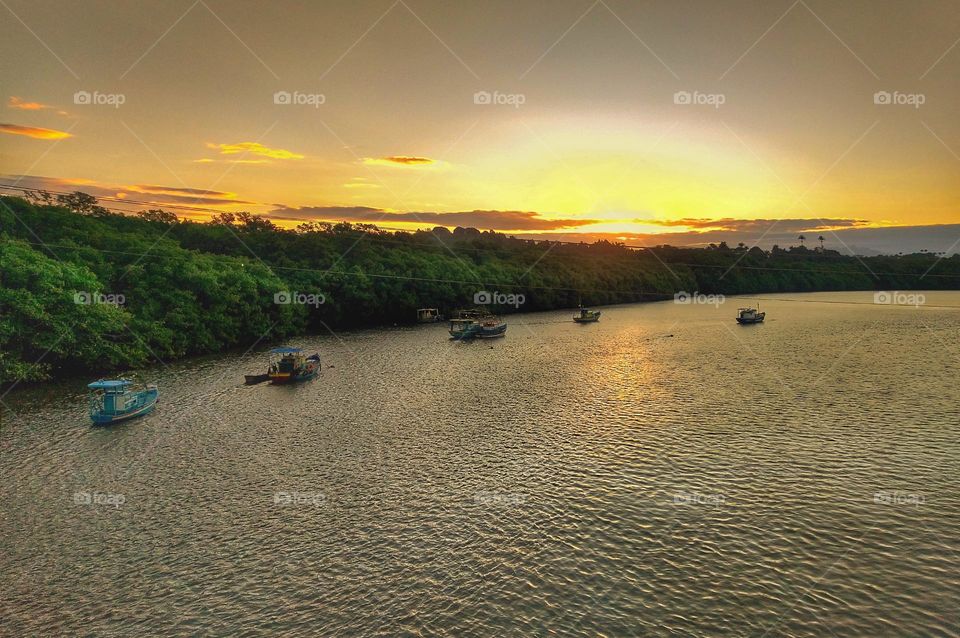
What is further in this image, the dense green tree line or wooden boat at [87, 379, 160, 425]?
the dense green tree line

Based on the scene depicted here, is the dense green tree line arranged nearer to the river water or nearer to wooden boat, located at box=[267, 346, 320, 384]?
the river water

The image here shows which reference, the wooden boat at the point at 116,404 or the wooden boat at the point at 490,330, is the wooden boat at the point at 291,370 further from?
the wooden boat at the point at 490,330

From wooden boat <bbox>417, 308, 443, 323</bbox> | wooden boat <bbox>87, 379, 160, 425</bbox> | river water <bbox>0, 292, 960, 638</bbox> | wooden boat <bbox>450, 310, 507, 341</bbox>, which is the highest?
wooden boat <bbox>417, 308, 443, 323</bbox>

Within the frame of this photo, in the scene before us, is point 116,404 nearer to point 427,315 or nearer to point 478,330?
point 478,330

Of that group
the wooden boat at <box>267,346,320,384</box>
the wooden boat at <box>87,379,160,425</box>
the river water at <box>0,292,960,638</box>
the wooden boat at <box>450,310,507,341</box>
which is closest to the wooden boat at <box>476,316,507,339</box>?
the wooden boat at <box>450,310,507,341</box>

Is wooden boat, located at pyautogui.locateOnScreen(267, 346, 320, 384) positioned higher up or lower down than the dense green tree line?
lower down
